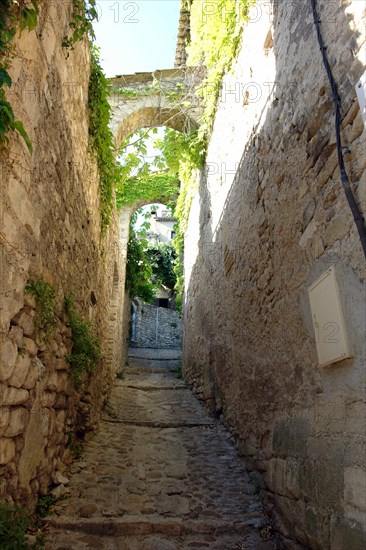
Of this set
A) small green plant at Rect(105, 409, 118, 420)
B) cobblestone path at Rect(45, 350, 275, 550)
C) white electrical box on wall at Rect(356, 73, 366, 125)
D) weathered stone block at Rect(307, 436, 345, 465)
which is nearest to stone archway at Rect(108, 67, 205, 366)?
small green plant at Rect(105, 409, 118, 420)

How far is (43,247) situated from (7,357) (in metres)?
0.90

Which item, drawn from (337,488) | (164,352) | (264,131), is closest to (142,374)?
(164,352)

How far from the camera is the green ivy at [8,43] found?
6.41 ft

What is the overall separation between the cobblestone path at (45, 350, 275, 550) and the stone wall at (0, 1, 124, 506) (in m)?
0.30

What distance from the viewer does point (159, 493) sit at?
3.12 metres

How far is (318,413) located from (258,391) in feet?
3.88

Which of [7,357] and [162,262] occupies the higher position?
[162,262]

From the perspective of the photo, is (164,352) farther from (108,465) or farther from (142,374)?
(108,465)

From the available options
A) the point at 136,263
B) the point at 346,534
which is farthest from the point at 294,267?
the point at 136,263

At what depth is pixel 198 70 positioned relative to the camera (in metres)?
7.29

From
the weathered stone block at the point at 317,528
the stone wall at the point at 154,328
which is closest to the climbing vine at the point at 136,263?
the stone wall at the point at 154,328

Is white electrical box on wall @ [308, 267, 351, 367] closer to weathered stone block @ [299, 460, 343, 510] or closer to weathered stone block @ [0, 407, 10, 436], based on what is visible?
weathered stone block @ [299, 460, 343, 510]

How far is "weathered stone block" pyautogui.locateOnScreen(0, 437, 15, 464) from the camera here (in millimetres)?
2043

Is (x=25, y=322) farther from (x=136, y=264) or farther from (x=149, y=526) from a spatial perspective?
(x=136, y=264)
